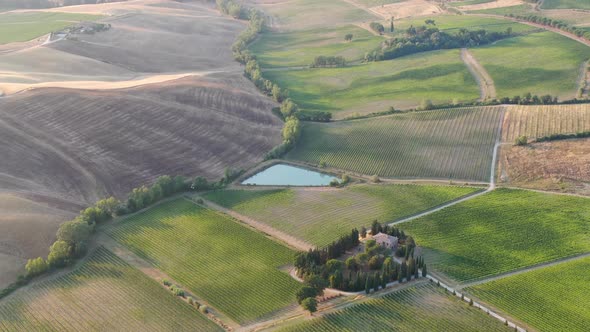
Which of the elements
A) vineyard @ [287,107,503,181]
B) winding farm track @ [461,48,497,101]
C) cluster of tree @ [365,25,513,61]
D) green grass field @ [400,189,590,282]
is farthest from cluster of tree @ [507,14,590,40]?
green grass field @ [400,189,590,282]

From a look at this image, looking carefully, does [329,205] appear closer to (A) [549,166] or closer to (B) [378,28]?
(A) [549,166]

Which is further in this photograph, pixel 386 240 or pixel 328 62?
pixel 328 62

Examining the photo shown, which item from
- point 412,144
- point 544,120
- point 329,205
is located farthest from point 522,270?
point 544,120

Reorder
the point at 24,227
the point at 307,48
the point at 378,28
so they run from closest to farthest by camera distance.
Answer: the point at 24,227 → the point at 307,48 → the point at 378,28

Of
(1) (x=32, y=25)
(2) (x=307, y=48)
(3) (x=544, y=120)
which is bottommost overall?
(3) (x=544, y=120)

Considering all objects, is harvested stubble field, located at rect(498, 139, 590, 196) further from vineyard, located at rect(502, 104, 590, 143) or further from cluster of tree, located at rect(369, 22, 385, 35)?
cluster of tree, located at rect(369, 22, 385, 35)

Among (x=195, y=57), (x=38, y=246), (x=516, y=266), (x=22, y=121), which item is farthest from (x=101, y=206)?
(x=195, y=57)

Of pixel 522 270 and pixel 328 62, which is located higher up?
pixel 328 62

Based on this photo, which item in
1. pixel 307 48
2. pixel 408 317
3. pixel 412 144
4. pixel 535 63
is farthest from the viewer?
pixel 307 48

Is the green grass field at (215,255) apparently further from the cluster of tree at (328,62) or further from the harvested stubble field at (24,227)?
the cluster of tree at (328,62)
